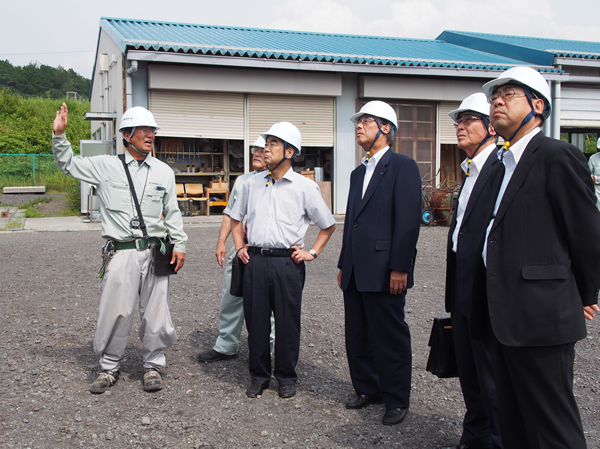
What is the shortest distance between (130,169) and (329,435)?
257 centimetres

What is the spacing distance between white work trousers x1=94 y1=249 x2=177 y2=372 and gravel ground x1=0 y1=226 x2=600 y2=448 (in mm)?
284

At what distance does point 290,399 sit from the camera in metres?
4.23

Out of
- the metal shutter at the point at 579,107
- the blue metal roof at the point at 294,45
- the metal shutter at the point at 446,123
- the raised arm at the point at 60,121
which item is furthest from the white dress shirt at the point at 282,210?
the metal shutter at the point at 579,107

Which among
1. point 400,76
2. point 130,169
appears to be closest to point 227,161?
point 400,76

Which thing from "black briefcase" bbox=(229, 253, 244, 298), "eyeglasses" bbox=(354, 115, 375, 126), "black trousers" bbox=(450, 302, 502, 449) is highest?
"eyeglasses" bbox=(354, 115, 375, 126)

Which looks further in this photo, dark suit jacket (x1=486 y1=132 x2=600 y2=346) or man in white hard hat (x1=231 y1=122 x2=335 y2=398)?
man in white hard hat (x1=231 y1=122 x2=335 y2=398)

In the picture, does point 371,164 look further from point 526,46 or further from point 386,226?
point 526,46

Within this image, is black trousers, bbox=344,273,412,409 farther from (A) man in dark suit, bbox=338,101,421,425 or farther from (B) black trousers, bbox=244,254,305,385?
(B) black trousers, bbox=244,254,305,385

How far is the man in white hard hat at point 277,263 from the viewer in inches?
170

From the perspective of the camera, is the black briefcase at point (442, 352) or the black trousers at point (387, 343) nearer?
the black briefcase at point (442, 352)

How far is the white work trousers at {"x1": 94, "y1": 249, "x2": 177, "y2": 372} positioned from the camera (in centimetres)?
431

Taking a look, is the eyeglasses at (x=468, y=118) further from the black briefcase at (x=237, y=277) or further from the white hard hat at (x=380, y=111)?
the black briefcase at (x=237, y=277)

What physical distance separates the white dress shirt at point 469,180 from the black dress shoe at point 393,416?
1239 mm

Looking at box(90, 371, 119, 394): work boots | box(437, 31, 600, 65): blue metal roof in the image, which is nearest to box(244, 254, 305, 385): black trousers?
box(90, 371, 119, 394): work boots
